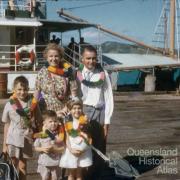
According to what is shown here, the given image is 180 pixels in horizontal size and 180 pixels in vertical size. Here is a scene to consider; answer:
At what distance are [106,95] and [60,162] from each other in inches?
41.4

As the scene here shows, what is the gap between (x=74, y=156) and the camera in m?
5.18

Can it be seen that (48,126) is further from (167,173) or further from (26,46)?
(26,46)

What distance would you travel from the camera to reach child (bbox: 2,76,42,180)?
5117 millimetres

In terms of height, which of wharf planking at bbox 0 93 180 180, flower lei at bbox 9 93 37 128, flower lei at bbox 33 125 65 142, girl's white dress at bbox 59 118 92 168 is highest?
flower lei at bbox 9 93 37 128

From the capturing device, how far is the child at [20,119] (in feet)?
16.8

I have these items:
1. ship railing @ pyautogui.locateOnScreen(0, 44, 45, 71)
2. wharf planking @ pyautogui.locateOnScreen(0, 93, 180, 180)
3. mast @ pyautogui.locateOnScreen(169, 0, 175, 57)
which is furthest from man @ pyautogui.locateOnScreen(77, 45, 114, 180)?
mast @ pyautogui.locateOnScreen(169, 0, 175, 57)

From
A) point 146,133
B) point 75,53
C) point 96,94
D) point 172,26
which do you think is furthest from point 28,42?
point 96,94

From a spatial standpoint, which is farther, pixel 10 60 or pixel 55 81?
pixel 10 60

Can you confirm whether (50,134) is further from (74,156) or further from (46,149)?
(74,156)

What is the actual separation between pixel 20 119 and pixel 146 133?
5.74 metres

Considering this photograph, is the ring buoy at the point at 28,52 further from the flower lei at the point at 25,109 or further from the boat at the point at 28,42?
the flower lei at the point at 25,109

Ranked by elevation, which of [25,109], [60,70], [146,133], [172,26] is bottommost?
[146,133]

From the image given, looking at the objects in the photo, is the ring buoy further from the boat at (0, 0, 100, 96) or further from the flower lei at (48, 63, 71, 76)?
the flower lei at (48, 63, 71, 76)

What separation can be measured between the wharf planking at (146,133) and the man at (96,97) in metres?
0.99
